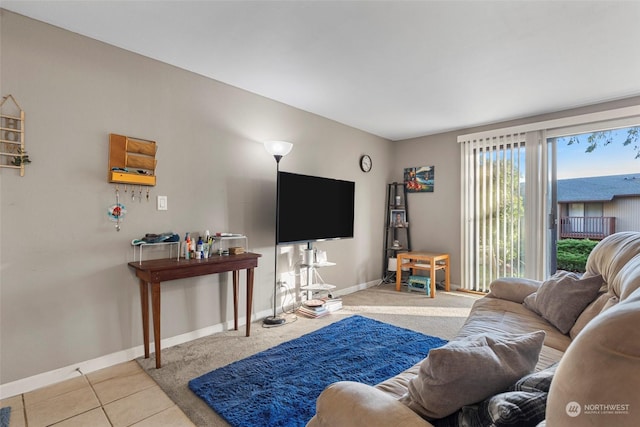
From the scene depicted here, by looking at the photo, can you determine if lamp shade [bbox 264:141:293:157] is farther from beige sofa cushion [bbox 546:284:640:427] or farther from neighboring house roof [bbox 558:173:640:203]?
neighboring house roof [bbox 558:173:640:203]

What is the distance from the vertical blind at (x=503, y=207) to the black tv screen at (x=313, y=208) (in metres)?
1.84

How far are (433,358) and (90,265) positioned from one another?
96.1 inches

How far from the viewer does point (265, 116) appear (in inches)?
136

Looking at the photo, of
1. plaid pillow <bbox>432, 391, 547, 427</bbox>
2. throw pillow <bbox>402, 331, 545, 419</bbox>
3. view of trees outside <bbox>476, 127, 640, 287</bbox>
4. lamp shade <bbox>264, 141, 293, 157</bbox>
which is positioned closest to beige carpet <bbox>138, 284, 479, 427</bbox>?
view of trees outside <bbox>476, 127, 640, 287</bbox>

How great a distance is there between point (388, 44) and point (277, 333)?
8.74 feet

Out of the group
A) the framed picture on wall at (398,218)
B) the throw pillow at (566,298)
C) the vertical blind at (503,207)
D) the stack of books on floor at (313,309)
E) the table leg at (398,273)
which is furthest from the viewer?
the framed picture on wall at (398,218)

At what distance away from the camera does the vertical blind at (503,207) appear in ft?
13.0

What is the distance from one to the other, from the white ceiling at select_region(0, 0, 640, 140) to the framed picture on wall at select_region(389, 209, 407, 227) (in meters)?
2.06

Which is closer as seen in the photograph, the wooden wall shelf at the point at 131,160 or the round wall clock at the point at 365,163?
the wooden wall shelf at the point at 131,160

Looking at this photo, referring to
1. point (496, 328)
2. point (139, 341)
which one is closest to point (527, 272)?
point (496, 328)

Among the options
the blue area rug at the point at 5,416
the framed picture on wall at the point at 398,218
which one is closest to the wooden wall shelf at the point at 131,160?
the blue area rug at the point at 5,416

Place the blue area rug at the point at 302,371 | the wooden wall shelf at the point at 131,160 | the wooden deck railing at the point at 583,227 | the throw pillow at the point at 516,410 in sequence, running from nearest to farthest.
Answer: the throw pillow at the point at 516,410 < the blue area rug at the point at 302,371 < the wooden wall shelf at the point at 131,160 < the wooden deck railing at the point at 583,227

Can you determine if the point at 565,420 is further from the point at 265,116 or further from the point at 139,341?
→ the point at 265,116

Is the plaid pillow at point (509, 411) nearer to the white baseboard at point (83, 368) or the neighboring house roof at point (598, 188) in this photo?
the white baseboard at point (83, 368)
